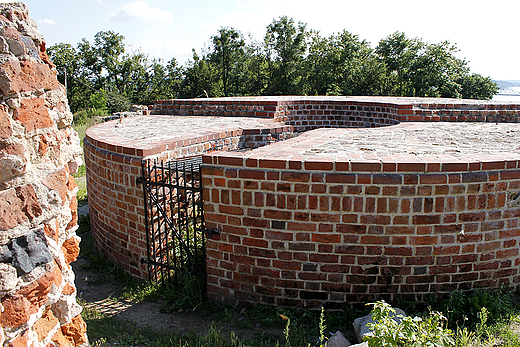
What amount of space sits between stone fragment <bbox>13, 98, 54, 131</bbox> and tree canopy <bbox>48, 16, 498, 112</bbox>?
24582mm

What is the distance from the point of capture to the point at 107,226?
518 cm

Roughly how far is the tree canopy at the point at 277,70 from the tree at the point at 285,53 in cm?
8

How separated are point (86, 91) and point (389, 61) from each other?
24450mm

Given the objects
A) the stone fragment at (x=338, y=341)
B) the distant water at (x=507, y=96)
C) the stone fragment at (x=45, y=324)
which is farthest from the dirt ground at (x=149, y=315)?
the distant water at (x=507, y=96)

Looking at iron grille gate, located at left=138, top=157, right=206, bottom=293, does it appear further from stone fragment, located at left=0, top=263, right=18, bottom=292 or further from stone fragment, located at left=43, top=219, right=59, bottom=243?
stone fragment, located at left=0, top=263, right=18, bottom=292

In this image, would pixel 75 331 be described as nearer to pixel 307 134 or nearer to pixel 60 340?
pixel 60 340

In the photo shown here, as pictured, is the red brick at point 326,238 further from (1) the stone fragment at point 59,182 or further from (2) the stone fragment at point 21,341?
(2) the stone fragment at point 21,341

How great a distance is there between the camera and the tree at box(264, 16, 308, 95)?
3422 cm

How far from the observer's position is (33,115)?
163 centimetres

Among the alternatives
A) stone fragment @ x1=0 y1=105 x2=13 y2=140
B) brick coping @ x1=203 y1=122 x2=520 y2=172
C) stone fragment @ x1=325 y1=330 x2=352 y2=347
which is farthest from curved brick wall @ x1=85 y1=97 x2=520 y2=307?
stone fragment @ x1=0 y1=105 x2=13 y2=140

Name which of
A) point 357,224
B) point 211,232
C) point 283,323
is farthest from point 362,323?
point 211,232

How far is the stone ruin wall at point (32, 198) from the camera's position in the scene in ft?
4.78

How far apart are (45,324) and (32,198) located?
1.73ft

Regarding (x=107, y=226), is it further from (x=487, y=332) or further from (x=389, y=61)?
(x=389, y=61)
